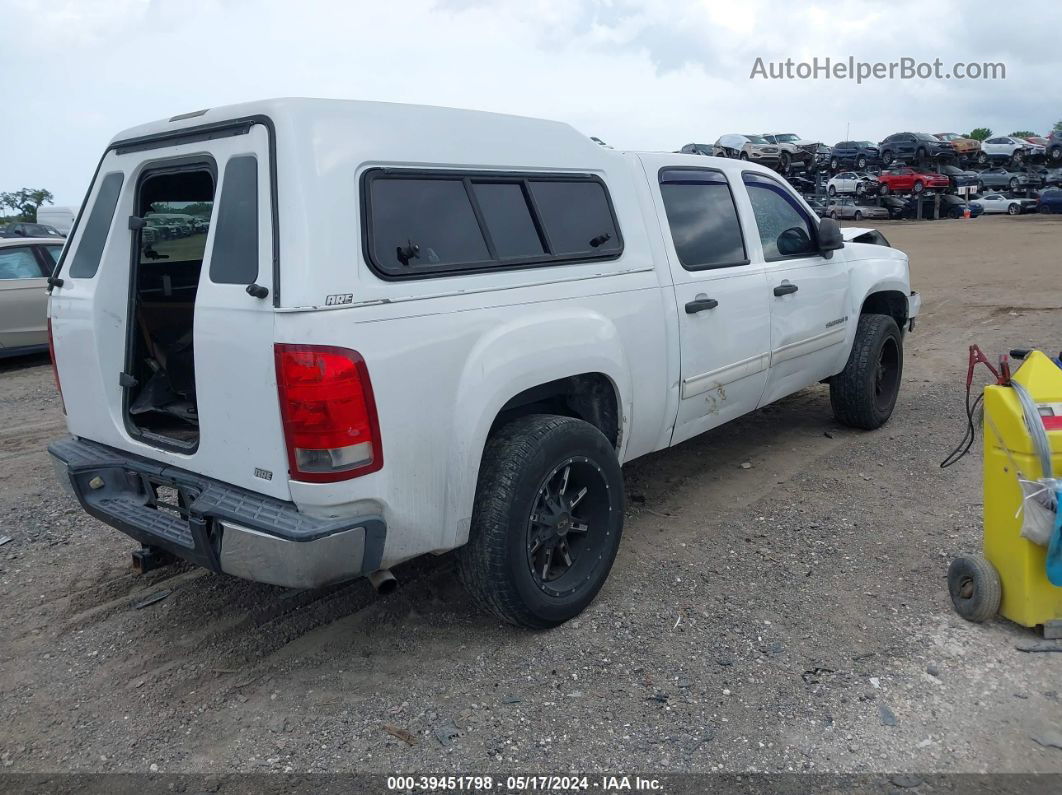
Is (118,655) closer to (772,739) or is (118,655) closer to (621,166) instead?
(772,739)

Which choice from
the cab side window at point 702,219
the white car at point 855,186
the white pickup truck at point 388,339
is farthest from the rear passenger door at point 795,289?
the white car at point 855,186

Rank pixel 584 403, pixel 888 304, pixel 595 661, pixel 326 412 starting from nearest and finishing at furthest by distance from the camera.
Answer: pixel 326 412 < pixel 595 661 < pixel 584 403 < pixel 888 304

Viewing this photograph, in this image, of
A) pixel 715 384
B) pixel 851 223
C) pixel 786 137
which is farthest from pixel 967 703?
pixel 786 137

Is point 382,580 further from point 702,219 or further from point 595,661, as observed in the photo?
point 702,219

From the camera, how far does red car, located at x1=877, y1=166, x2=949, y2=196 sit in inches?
1341

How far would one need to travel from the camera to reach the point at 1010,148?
39.2m

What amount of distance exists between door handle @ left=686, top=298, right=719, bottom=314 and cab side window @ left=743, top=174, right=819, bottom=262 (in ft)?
2.78

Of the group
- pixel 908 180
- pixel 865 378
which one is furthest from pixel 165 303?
pixel 908 180

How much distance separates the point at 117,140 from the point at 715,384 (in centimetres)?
305

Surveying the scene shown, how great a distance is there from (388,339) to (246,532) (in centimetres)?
80

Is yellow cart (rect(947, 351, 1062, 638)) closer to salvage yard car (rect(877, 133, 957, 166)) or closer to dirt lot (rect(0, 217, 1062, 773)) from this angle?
dirt lot (rect(0, 217, 1062, 773))

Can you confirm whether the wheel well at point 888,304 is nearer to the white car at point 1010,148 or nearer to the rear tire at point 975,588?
the rear tire at point 975,588

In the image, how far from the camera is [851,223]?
34.2m

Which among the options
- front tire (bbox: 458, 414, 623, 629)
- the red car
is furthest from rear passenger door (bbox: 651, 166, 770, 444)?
the red car
